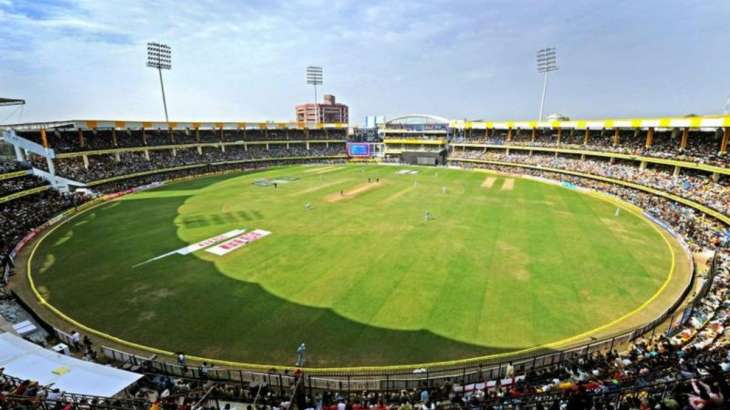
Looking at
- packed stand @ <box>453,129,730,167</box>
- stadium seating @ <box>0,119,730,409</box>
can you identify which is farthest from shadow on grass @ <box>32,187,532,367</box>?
packed stand @ <box>453,129,730,167</box>

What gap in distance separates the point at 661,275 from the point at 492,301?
1273 centimetres

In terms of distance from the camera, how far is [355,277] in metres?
22.2

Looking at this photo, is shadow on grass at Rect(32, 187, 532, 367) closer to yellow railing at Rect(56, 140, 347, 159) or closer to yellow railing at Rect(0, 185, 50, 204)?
yellow railing at Rect(0, 185, 50, 204)

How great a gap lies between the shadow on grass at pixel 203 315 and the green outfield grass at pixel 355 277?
0.08 metres

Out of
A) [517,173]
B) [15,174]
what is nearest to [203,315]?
[15,174]

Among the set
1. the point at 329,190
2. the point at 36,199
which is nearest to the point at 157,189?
the point at 36,199

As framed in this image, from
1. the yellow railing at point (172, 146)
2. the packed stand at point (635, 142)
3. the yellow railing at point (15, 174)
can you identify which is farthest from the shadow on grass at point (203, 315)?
the packed stand at point (635, 142)

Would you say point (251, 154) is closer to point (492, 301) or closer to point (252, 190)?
point (252, 190)

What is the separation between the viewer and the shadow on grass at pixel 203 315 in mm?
15258

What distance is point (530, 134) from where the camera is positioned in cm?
7081

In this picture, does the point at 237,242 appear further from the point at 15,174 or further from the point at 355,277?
the point at 15,174

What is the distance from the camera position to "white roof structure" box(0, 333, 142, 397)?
36.0 ft

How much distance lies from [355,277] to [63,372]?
1436 centimetres

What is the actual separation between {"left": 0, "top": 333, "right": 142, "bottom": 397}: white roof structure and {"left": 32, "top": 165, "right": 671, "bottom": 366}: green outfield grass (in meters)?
4.02
